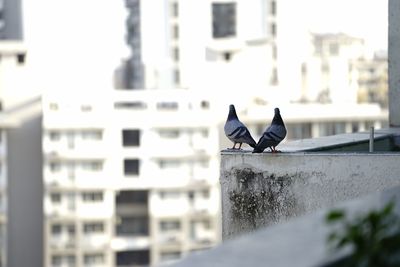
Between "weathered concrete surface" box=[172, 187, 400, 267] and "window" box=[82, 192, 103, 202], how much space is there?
45.3 meters

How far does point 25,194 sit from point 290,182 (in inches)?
1739

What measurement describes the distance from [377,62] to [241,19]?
25.1m

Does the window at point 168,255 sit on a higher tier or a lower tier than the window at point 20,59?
lower

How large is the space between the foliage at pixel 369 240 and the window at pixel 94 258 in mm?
46212

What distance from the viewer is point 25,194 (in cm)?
4953

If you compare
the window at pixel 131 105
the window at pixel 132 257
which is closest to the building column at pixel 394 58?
the window at pixel 132 257

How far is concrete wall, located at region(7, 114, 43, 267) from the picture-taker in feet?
162

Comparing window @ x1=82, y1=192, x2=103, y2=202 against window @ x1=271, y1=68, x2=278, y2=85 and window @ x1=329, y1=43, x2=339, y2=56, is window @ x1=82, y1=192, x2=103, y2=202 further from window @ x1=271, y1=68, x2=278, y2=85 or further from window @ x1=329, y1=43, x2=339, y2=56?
window @ x1=329, y1=43, x2=339, y2=56

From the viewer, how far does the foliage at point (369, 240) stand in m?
2.50

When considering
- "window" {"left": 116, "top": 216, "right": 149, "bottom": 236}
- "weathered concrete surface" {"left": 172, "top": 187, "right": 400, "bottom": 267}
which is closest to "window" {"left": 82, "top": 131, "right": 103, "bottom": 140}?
"window" {"left": 116, "top": 216, "right": 149, "bottom": 236}

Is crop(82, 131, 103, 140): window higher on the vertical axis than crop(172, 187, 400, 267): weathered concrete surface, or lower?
lower

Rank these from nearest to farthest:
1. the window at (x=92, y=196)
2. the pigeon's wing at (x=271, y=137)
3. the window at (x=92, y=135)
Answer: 1. the pigeon's wing at (x=271, y=137)
2. the window at (x=92, y=135)
3. the window at (x=92, y=196)

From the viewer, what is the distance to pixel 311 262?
2635 millimetres

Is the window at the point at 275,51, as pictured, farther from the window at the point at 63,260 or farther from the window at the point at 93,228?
the window at the point at 63,260
